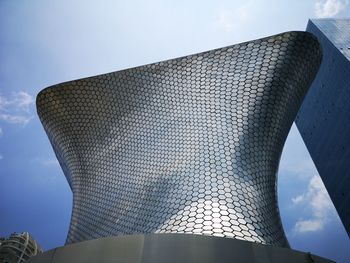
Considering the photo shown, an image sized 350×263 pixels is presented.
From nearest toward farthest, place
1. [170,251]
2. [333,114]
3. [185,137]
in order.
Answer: [170,251]
[185,137]
[333,114]

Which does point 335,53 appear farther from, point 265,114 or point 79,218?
point 79,218

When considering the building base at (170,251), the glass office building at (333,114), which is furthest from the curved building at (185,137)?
the glass office building at (333,114)

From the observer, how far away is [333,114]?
139ft

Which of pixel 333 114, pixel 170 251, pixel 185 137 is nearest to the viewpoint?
pixel 170 251

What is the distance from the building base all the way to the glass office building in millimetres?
38602

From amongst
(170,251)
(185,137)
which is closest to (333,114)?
(185,137)

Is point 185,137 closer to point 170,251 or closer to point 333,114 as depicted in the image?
point 170,251

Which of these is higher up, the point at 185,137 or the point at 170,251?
the point at 185,137

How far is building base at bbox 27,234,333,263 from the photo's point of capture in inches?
188

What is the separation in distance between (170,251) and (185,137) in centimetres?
755

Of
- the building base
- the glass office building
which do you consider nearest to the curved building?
the building base

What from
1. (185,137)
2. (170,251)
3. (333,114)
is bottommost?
(170,251)

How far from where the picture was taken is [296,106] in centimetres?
1214

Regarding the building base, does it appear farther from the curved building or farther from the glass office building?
the glass office building
